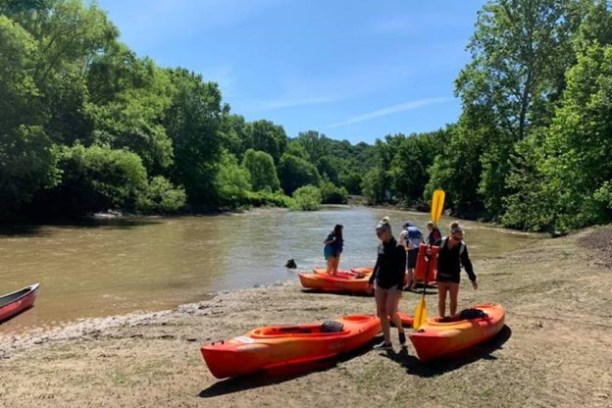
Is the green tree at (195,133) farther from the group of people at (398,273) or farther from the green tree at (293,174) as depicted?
the green tree at (293,174)

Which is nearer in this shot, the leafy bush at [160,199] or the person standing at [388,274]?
the person standing at [388,274]

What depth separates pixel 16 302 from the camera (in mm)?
10633

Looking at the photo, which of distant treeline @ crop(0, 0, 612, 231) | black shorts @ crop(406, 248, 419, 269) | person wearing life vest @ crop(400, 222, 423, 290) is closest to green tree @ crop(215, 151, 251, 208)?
distant treeline @ crop(0, 0, 612, 231)

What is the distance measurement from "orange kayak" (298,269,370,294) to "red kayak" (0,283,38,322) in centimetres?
577

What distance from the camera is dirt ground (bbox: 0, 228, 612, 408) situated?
592cm

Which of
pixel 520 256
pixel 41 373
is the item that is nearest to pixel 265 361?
pixel 41 373

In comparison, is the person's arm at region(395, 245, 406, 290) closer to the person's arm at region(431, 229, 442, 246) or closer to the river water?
the person's arm at region(431, 229, 442, 246)

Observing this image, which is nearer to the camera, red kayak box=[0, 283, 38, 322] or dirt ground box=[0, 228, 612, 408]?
dirt ground box=[0, 228, 612, 408]

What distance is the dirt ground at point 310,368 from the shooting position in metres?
5.92

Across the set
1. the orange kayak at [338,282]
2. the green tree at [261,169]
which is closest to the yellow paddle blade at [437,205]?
the orange kayak at [338,282]

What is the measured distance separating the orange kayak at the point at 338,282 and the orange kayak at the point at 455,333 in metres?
4.83

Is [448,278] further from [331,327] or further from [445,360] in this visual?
[331,327]

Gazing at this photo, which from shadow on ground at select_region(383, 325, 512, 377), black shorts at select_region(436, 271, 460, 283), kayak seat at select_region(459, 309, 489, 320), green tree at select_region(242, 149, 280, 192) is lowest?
shadow on ground at select_region(383, 325, 512, 377)

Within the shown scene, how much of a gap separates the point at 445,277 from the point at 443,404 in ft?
9.00
